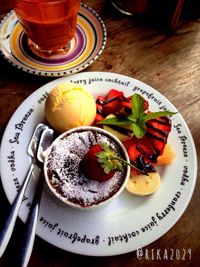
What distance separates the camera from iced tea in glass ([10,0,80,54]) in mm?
982

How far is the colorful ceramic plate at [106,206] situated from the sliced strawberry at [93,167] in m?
0.09

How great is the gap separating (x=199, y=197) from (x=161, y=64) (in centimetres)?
47

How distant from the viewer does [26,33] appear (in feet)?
3.62

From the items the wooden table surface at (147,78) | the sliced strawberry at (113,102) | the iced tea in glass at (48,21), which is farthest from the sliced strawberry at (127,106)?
the iced tea in glass at (48,21)

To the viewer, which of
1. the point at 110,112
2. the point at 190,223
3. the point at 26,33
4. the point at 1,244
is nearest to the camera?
the point at 1,244

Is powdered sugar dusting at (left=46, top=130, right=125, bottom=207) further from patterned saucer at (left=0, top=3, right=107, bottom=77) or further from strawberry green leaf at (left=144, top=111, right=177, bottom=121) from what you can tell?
patterned saucer at (left=0, top=3, right=107, bottom=77)

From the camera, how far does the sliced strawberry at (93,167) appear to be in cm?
78

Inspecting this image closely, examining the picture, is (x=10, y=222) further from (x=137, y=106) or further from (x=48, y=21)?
(x=48, y=21)

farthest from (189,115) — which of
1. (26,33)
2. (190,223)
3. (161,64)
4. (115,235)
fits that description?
(26,33)

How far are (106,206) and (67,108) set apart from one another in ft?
0.90

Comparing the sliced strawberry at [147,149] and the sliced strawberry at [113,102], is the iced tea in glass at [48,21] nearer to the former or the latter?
the sliced strawberry at [113,102]

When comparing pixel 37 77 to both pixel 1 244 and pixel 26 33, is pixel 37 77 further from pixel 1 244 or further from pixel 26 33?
pixel 1 244

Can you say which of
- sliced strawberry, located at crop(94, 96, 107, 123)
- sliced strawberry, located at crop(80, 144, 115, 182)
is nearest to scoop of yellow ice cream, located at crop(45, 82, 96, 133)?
sliced strawberry, located at crop(94, 96, 107, 123)

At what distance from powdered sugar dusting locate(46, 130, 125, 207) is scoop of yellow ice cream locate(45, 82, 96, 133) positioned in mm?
52
